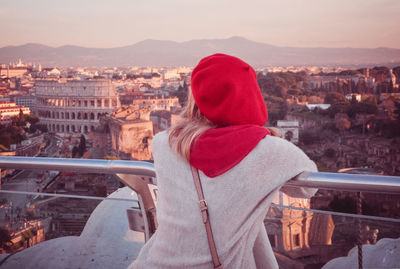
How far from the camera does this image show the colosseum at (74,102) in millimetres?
35156

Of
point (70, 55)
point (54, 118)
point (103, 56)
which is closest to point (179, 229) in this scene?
point (54, 118)

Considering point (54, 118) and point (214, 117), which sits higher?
point (214, 117)

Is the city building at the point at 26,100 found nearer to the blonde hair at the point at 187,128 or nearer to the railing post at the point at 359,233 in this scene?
the blonde hair at the point at 187,128

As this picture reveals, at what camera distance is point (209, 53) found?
142 ft

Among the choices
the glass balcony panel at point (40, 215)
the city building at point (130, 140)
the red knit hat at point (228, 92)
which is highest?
the red knit hat at point (228, 92)

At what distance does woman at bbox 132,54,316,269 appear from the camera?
2.50 feet

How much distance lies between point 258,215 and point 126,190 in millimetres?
608

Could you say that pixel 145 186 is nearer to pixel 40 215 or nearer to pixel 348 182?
pixel 40 215

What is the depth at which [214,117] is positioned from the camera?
83cm

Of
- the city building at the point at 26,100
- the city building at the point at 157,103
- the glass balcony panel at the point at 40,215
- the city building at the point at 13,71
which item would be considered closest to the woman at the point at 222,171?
the glass balcony panel at the point at 40,215

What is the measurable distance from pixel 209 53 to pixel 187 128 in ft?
142

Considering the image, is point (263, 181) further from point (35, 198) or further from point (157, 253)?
point (35, 198)

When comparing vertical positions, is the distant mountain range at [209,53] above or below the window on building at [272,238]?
above

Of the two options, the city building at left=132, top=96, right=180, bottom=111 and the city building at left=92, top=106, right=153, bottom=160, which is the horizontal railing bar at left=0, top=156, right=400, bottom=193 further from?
the city building at left=132, top=96, right=180, bottom=111
